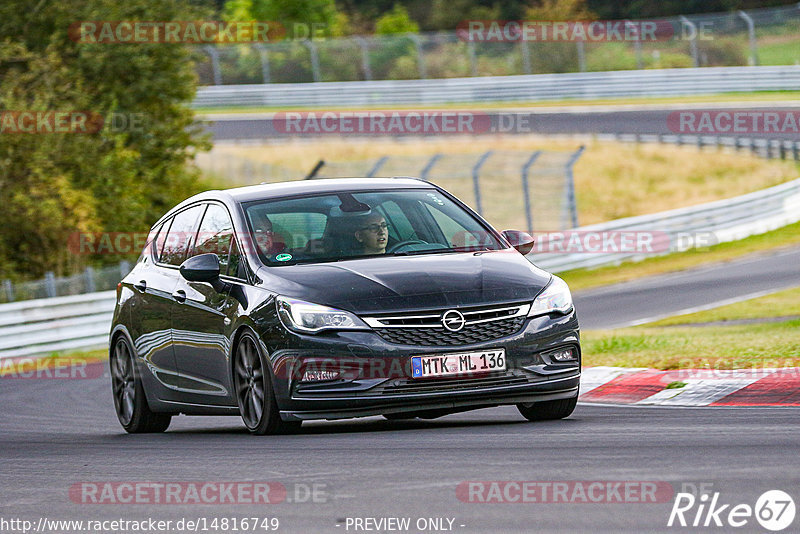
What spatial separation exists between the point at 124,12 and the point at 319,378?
82.7ft

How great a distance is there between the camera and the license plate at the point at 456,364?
8.17m

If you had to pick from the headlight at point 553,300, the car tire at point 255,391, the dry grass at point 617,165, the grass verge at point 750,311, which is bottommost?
the dry grass at point 617,165

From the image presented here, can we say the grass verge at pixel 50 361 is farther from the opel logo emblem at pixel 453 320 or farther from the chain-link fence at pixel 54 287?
the opel logo emblem at pixel 453 320

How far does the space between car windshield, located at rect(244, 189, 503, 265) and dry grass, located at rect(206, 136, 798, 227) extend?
24949mm

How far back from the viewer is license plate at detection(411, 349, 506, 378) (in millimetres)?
8172

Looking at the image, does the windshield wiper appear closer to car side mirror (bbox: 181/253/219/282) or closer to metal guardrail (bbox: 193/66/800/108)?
car side mirror (bbox: 181/253/219/282)

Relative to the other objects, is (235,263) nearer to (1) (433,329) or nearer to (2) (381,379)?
(2) (381,379)

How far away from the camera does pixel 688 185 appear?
37.7 meters

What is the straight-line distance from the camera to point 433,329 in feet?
26.9

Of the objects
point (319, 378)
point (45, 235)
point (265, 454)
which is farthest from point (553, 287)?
point (45, 235)

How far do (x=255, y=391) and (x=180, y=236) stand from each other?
2.09m

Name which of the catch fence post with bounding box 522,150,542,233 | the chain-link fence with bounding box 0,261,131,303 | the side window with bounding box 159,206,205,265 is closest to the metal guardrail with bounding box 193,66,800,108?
the catch fence post with bounding box 522,150,542,233

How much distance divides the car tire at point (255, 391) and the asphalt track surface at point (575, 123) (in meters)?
34.1

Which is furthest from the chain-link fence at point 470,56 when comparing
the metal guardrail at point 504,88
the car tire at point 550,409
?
the car tire at point 550,409
